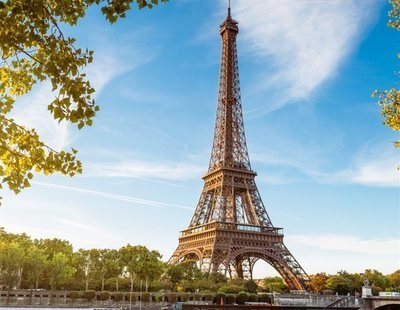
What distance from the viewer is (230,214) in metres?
85.8

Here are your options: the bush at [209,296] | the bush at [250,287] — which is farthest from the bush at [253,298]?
the bush at [209,296]

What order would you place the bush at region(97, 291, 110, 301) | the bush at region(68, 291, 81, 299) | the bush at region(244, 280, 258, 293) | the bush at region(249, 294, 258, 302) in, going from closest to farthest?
the bush at region(68, 291, 81, 299) → the bush at region(97, 291, 110, 301) → the bush at region(249, 294, 258, 302) → the bush at region(244, 280, 258, 293)

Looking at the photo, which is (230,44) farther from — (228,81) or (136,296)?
(136,296)

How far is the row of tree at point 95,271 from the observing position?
62.0 meters

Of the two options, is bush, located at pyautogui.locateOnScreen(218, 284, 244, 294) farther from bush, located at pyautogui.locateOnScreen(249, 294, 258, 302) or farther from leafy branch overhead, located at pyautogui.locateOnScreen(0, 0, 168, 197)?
leafy branch overhead, located at pyautogui.locateOnScreen(0, 0, 168, 197)

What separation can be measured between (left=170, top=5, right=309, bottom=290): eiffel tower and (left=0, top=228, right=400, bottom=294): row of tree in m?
4.86

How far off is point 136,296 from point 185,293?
757 cm

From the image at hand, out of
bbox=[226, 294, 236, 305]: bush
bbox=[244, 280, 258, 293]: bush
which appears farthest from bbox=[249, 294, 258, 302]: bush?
bbox=[244, 280, 258, 293]: bush

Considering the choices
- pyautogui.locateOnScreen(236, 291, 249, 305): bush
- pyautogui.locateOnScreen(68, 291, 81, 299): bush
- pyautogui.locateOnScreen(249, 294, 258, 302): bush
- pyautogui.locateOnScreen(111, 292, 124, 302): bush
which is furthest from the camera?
pyautogui.locateOnScreen(249, 294, 258, 302): bush

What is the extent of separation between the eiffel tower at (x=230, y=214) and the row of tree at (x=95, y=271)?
4864mm

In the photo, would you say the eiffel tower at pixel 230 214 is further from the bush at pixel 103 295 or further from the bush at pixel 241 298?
the bush at pixel 103 295

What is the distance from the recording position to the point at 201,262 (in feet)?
259

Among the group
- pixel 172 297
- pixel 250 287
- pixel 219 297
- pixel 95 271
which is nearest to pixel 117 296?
pixel 172 297

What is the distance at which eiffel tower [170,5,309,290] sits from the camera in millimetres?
79125
